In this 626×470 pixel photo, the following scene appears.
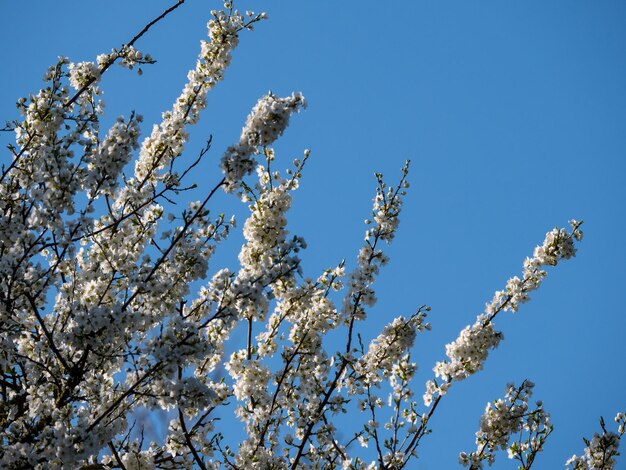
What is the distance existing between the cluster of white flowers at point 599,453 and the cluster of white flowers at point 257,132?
5638mm

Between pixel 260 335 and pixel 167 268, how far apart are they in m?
1.74

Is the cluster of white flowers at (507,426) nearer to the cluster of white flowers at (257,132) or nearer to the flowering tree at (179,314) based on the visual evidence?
the flowering tree at (179,314)

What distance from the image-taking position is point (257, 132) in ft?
23.7

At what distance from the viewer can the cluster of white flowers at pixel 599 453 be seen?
360 inches

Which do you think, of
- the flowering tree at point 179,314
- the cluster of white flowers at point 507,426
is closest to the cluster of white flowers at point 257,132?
the flowering tree at point 179,314

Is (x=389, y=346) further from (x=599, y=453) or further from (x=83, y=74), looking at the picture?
(x=83, y=74)

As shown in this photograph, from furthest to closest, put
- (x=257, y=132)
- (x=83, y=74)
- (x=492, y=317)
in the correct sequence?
(x=492, y=317) < (x=83, y=74) < (x=257, y=132)

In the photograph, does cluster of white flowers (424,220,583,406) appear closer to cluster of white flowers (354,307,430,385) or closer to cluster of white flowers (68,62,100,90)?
cluster of white flowers (354,307,430,385)

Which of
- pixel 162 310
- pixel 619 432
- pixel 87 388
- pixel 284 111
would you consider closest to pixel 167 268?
pixel 162 310

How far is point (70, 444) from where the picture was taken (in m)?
6.01

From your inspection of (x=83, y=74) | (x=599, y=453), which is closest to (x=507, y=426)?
(x=599, y=453)

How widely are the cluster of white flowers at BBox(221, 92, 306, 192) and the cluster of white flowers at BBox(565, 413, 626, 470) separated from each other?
5.64m

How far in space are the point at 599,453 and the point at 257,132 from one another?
248 inches

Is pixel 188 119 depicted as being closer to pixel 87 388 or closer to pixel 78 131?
pixel 78 131
